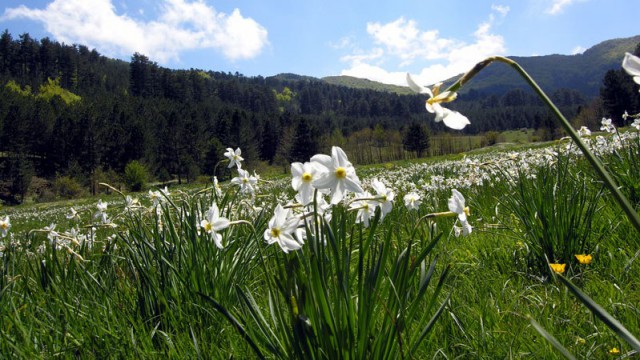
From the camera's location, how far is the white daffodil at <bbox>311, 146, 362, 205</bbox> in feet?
4.60

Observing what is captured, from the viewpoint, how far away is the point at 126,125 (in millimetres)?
66750

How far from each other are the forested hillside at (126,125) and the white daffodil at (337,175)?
146ft

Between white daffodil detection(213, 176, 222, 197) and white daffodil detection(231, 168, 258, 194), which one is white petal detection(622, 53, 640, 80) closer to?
white daffodil detection(231, 168, 258, 194)

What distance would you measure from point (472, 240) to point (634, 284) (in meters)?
1.54

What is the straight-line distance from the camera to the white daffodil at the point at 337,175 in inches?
55.2

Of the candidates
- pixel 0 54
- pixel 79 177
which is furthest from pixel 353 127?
pixel 0 54

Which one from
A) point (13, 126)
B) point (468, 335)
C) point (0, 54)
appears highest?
point (0, 54)

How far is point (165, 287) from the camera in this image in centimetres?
242

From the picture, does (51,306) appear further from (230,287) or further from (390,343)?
(390,343)

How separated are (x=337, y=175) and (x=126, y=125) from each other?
73.5m

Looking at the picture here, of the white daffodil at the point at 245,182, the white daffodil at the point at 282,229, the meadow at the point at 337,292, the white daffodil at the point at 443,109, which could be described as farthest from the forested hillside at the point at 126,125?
the white daffodil at the point at 443,109

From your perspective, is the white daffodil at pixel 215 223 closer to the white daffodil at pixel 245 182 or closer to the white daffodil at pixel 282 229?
the white daffodil at pixel 282 229

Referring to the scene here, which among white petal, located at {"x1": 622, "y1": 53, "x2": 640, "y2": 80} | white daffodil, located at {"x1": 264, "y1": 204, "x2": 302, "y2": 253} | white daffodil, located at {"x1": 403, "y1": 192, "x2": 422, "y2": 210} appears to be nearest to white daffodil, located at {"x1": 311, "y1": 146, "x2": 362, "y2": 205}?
white daffodil, located at {"x1": 264, "y1": 204, "x2": 302, "y2": 253}

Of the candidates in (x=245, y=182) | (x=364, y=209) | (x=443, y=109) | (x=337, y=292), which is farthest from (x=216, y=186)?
(x=443, y=109)
